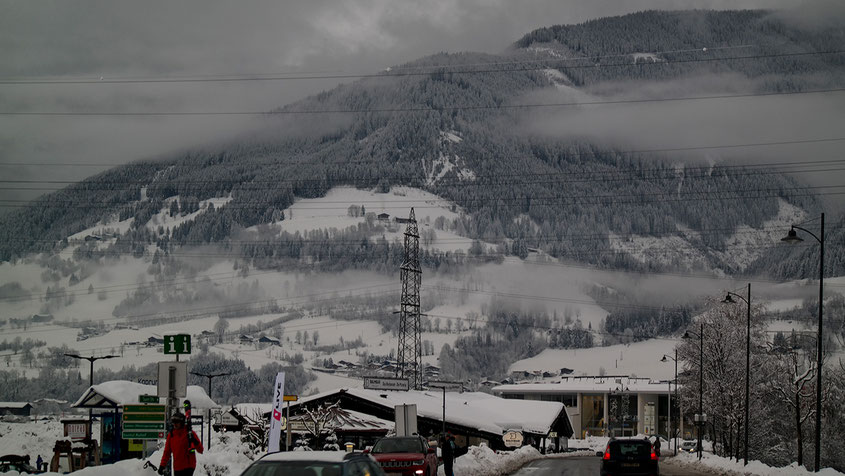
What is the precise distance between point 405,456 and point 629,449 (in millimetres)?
8133

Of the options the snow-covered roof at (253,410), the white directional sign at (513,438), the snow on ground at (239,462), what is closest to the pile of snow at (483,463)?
the snow on ground at (239,462)

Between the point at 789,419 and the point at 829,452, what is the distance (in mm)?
7913

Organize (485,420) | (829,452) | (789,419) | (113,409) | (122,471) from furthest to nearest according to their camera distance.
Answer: (789,419) < (829,452) < (485,420) < (113,409) < (122,471)

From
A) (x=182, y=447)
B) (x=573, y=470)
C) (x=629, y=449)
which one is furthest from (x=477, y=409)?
(x=182, y=447)

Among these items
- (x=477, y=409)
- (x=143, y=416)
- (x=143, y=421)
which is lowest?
(x=477, y=409)

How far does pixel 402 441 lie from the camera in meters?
39.2

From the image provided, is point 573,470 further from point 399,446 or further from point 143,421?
point 143,421

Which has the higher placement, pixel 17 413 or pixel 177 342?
pixel 177 342

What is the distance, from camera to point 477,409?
107750 mm

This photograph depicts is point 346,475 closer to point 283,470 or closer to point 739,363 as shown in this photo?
point 283,470

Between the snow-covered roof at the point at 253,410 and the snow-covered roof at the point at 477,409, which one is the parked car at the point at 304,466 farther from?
the snow-covered roof at the point at 253,410

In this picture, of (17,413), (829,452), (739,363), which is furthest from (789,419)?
(17,413)

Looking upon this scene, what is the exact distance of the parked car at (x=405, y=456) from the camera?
37.0 metres

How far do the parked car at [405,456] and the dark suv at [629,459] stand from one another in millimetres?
6270
